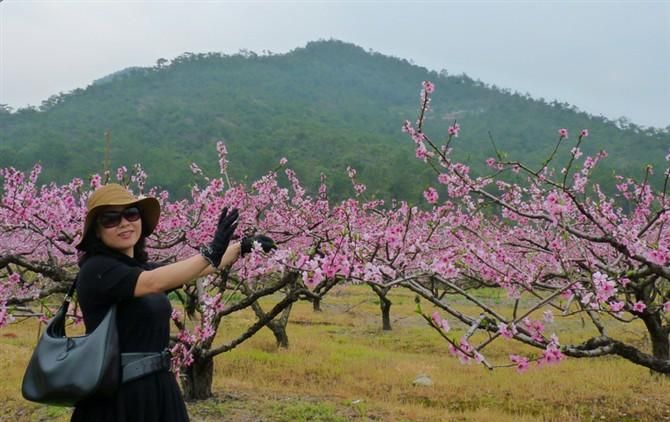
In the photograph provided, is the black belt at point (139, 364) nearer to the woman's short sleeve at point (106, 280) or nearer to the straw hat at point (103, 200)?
the woman's short sleeve at point (106, 280)

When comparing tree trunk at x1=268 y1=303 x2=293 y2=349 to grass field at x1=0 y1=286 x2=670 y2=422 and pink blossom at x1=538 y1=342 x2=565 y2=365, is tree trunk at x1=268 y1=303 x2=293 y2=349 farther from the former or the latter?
pink blossom at x1=538 y1=342 x2=565 y2=365

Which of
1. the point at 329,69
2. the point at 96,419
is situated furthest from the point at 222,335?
the point at 329,69

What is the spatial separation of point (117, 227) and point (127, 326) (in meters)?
0.53

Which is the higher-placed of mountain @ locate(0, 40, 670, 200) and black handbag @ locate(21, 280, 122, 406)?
mountain @ locate(0, 40, 670, 200)

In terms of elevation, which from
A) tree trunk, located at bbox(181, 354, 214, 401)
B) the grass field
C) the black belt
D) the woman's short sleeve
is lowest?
the grass field

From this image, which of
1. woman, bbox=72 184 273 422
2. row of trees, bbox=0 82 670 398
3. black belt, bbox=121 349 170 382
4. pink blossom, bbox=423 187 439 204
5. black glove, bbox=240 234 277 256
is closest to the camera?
woman, bbox=72 184 273 422

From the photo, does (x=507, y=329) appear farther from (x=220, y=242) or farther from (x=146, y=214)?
(x=146, y=214)

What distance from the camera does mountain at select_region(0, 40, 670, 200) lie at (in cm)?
5919

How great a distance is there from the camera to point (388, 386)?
938 cm

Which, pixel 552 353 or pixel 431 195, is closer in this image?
pixel 552 353

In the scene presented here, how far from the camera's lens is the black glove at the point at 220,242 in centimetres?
246

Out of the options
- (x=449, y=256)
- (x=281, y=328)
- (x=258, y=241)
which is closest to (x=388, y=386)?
(x=281, y=328)

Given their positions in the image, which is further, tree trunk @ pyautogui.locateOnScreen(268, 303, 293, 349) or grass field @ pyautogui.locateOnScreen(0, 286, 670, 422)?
tree trunk @ pyautogui.locateOnScreen(268, 303, 293, 349)

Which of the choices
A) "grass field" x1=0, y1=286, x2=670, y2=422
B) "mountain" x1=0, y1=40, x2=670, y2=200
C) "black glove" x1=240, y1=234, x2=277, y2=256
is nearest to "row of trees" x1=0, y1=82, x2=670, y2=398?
"black glove" x1=240, y1=234, x2=277, y2=256
